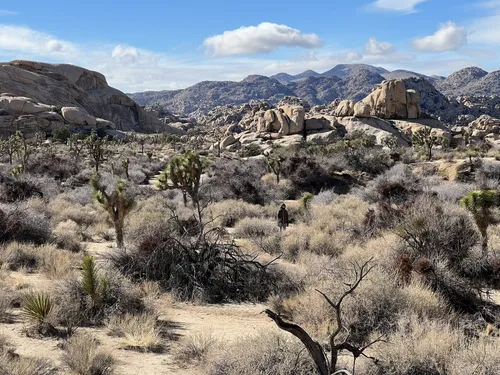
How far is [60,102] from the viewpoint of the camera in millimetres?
93188

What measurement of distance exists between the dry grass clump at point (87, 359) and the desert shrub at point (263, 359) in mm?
1328

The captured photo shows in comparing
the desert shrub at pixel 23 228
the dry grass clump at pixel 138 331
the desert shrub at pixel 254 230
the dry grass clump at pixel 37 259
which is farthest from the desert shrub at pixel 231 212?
the dry grass clump at pixel 138 331

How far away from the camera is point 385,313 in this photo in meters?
7.30

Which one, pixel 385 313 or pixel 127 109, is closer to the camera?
pixel 385 313

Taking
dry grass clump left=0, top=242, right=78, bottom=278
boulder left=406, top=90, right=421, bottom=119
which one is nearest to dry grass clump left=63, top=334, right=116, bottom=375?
dry grass clump left=0, top=242, right=78, bottom=278

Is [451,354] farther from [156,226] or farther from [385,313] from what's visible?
[156,226]

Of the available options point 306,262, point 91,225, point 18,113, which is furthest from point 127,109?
point 306,262

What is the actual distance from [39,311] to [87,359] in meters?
1.99

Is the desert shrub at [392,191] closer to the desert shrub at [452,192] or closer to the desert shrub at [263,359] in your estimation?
the desert shrub at [452,192]

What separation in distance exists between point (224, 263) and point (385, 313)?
13.2 ft

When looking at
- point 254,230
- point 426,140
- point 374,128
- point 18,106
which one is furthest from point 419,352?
point 18,106

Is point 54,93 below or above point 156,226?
above

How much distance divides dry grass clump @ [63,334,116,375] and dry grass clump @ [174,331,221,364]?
0.94 meters

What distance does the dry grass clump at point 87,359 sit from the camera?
18.7 ft
